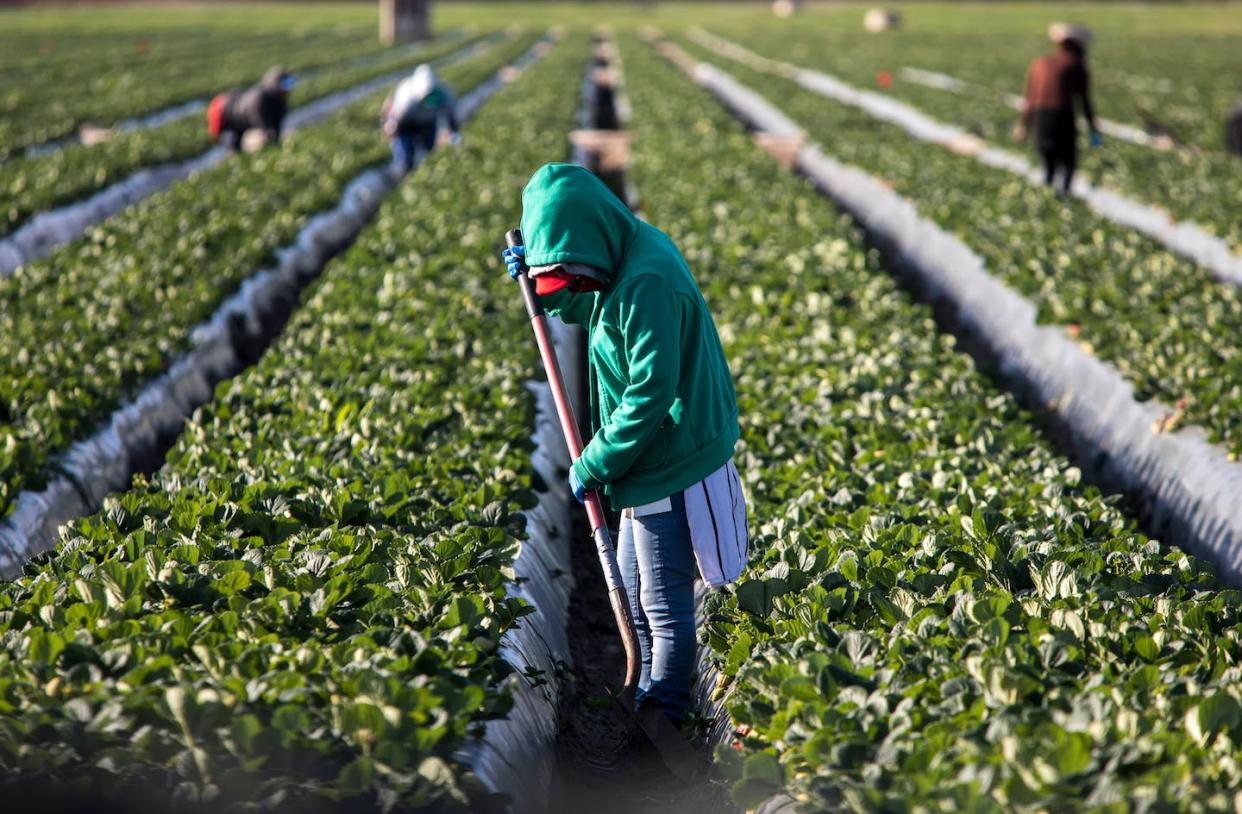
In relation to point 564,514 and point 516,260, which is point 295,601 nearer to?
point 516,260

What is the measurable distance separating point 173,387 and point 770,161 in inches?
399

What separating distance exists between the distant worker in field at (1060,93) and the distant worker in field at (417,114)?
7009 millimetres

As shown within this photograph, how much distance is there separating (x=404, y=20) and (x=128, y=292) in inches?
1959

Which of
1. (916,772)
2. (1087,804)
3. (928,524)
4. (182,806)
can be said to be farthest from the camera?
(928,524)

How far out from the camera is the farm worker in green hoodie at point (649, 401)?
3879 mm

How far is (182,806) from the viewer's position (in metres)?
3.60

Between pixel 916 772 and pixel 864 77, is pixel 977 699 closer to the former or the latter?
pixel 916 772

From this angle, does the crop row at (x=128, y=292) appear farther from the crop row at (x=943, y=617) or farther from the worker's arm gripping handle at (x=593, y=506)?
the crop row at (x=943, y=617)

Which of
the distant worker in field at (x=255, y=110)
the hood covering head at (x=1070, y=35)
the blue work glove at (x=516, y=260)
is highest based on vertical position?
the hood covering head at (x=1070, y=35)

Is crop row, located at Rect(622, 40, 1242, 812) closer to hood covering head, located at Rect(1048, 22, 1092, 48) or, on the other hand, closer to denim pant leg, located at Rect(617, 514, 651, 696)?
denim pant leg, located at Rect(617, 514, 651, 696)

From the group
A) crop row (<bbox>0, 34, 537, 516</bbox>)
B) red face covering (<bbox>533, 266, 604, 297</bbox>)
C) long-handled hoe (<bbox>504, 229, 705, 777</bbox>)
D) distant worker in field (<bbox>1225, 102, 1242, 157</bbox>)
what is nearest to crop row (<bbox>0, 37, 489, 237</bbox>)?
crop row (<bbox>0, 34, 537, 516</bbox>)

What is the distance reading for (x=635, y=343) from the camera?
392cm

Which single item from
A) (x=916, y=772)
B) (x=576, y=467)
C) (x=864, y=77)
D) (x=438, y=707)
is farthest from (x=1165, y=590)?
(x=864, y=77)

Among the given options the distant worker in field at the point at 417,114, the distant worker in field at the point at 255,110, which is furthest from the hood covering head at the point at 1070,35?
the distant worker in field at the point at 255,110
